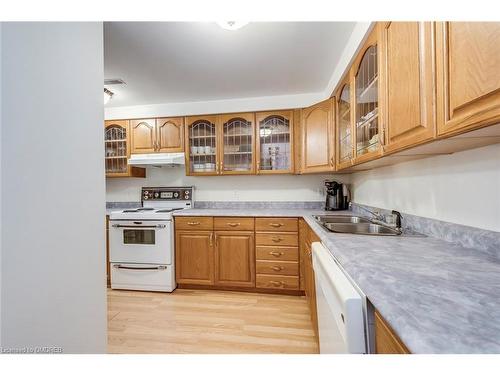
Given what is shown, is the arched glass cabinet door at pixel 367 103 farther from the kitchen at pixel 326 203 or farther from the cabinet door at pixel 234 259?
the cabinet door at pixel 234 259

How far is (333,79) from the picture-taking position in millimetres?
2326

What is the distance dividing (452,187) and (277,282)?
183cm

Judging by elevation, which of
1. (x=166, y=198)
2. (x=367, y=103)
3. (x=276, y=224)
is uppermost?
(x=367, y=103)

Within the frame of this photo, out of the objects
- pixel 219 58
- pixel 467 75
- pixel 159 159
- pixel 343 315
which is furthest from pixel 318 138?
pixel 343 315

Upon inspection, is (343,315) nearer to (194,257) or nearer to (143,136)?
(194,257)

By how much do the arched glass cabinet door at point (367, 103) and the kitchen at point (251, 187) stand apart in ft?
0.06

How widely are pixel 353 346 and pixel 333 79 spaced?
7.84 feet

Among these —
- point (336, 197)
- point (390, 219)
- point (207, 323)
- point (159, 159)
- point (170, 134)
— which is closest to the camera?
point (390, 219)

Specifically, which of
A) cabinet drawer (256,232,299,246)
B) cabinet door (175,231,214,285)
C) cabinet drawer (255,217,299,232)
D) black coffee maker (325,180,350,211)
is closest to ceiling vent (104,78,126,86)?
cabinet door (175,231,214,285)

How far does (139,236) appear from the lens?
8.50ft

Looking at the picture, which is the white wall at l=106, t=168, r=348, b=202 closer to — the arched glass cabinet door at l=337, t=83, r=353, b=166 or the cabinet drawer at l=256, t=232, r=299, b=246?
the cabinet drawer at l=256, t=232, r=299, b=246

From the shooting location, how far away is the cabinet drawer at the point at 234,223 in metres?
2.50
